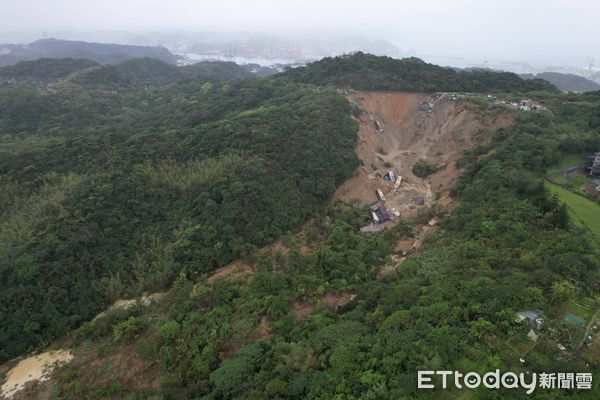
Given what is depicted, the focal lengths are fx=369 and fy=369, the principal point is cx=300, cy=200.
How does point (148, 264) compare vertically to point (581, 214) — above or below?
below

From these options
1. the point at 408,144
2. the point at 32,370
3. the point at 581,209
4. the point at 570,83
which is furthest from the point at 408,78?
the point at 570,83

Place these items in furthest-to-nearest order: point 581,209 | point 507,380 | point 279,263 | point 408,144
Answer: point 408,144
point 279,263
point 581,209
point 507,380

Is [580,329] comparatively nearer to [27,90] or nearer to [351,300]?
[351,300]

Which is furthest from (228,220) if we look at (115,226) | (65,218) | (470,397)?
(470,397)

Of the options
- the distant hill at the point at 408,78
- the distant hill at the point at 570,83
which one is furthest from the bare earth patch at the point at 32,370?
the distant hill at the point at 570,83

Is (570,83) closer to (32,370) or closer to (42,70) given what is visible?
(32,370)

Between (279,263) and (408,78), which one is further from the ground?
(408,78)
